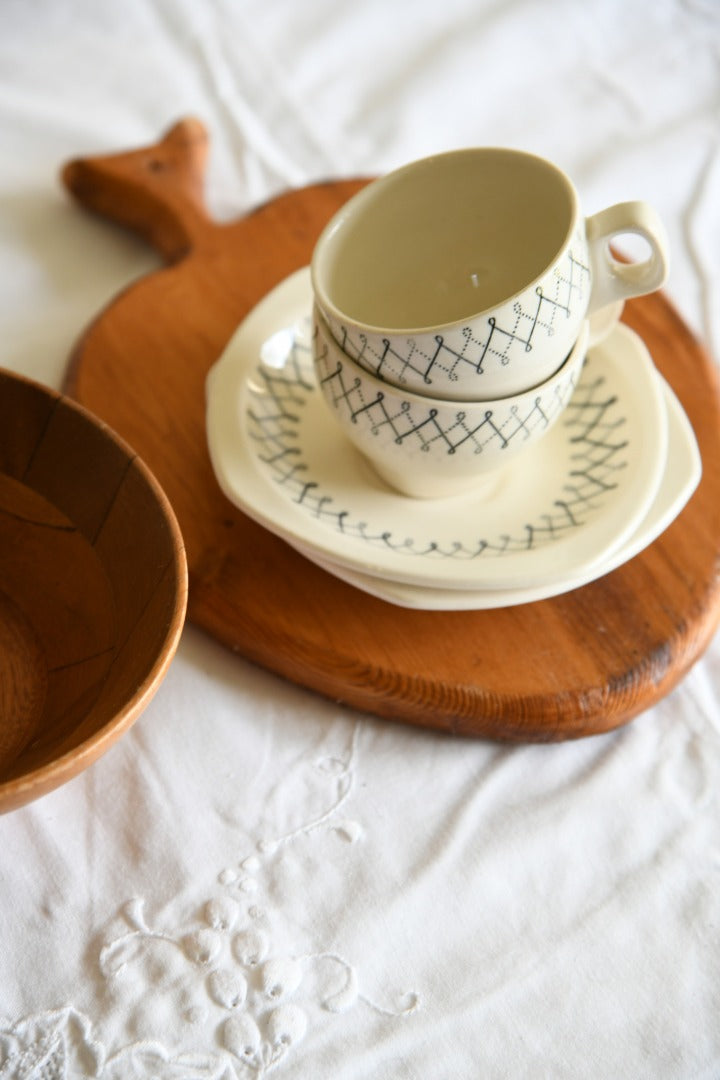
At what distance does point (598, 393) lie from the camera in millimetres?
620

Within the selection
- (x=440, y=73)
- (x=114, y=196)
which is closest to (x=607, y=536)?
(x=114, y=196)

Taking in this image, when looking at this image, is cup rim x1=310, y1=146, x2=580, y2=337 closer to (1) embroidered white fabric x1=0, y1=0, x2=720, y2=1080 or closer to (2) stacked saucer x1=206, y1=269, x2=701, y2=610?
(2) stacked saucer x1=206, y1=269, x2=701, y2=610

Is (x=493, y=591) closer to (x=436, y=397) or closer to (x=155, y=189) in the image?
(x=436, y=397)

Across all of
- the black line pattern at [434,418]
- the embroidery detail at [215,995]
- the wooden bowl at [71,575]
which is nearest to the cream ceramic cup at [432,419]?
the black line pattern at [434,418]

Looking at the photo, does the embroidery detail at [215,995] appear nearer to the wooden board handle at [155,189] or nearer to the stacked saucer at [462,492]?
the stacked saucer at [462,492]

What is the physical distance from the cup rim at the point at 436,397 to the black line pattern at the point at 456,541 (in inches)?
3.0

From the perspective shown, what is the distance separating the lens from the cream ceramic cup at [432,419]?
0.51 metres

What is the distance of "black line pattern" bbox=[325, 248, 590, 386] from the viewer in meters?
0.48

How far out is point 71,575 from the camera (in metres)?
0.52

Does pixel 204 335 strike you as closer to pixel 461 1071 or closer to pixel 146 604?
pixel 146 604

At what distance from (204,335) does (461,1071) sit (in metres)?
0.46

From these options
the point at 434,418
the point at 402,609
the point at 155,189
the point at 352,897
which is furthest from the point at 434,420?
the point at 155,189

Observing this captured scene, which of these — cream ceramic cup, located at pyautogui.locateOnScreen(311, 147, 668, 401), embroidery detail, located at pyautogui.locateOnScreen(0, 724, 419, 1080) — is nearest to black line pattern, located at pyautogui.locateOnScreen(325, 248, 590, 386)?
cream ceramic cup, located at pyautogui.locateOnScreen(311, 147, 668, 401)

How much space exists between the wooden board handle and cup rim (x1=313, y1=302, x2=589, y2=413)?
27 cm
